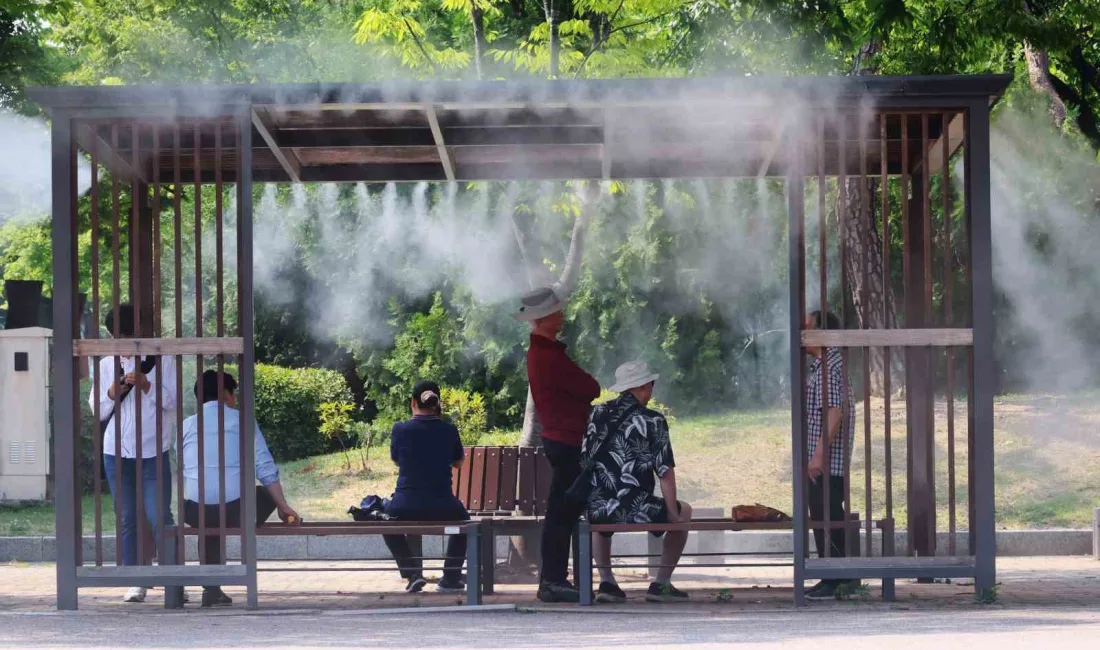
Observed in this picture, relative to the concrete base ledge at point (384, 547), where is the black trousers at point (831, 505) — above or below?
above

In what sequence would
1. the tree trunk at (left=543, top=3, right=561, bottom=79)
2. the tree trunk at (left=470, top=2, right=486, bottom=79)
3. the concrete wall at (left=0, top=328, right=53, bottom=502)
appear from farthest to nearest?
the concrete wall at (left=0, top=328, right=53, bottom=502) < the tree trunk at (left=470, top=2, right=486, bottom=79) < the tree trunk at (left=543, top=3, right=561, bottom=79)

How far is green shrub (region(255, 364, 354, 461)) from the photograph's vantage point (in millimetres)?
20781

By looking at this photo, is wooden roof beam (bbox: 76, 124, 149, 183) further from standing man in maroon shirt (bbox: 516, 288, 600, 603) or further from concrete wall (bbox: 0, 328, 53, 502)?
concrete wall (bbox: 0, 328, 53, 502)

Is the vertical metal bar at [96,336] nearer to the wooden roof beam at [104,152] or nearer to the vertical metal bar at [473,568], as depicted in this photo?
the wooden roof beam at [104,152]

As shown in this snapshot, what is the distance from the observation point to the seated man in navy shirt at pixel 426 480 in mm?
8914

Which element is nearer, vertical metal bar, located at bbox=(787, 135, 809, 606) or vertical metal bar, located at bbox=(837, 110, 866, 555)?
vertical metal bar, located at bbox=(787, 135, 809, 606)

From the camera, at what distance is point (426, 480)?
895 cm

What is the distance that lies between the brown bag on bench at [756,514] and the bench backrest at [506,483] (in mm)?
1682

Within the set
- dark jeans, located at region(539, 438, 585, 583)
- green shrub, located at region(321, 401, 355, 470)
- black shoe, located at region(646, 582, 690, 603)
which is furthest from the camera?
green shrub, located at region(321, 401, 355, 470)

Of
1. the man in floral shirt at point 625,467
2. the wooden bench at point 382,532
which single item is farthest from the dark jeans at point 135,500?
the man in floral shirt at point 625,467

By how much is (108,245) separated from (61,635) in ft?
45.4

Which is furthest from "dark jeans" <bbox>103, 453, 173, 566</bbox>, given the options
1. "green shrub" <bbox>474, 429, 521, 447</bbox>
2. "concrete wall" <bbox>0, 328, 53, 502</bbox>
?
"green shrub" <bbox>474, 429, 521, 447</bbox>

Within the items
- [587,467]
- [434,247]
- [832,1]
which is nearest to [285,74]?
[434,247]

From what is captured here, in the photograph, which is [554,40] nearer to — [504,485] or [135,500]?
[504,485]
